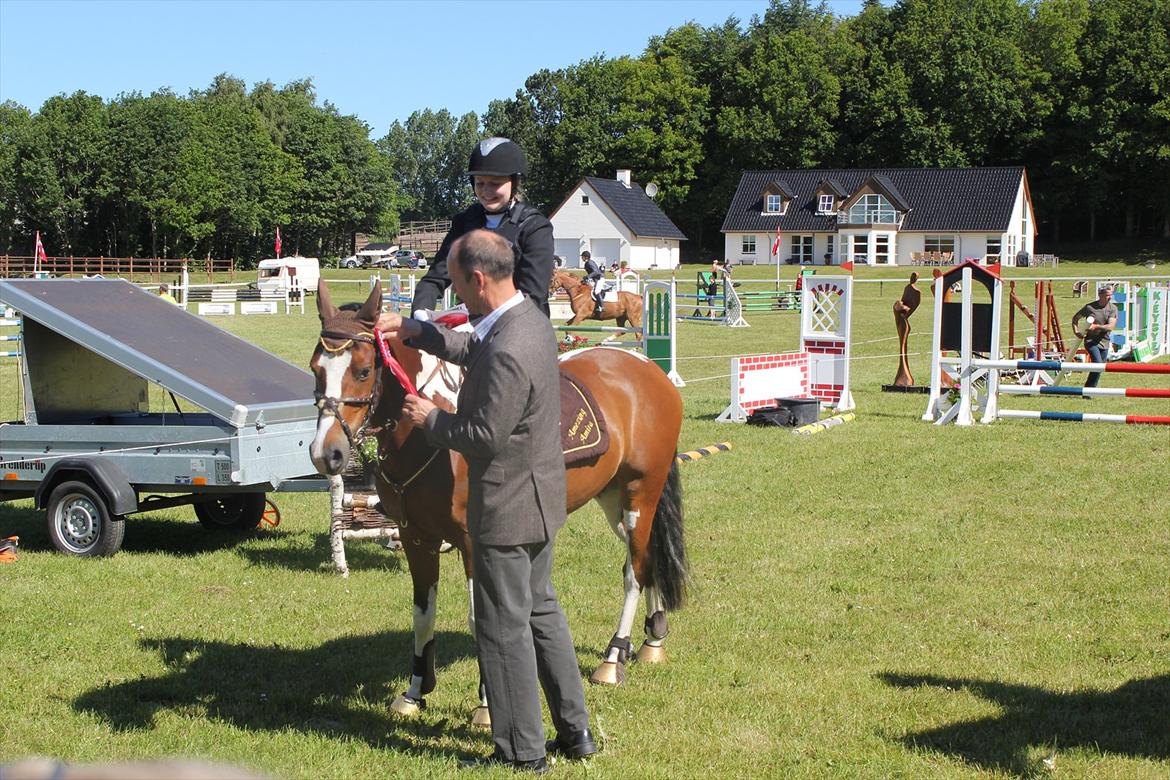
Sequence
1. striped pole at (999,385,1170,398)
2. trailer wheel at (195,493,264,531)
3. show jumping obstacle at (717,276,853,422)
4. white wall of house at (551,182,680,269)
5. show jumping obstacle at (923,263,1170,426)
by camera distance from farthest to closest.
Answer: white wall of house at (551,182,680,269) < show jumping obstacle at (717,276,853,422) < show jumping obstacle at (923,263,1170,426) < striped pole at (999,385,1170,398) < trailer wheel at (195,493,264,531)

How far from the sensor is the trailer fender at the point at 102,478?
8.26 metres

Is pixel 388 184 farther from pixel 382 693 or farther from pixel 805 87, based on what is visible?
pixel 382 693

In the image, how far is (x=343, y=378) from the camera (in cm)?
481

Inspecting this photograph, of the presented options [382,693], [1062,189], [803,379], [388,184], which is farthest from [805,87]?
[382,693]

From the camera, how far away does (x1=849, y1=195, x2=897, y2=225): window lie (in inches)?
2817

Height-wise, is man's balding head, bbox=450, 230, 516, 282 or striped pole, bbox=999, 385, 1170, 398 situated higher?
man's balding head, bbox=450, 230, 516, 282

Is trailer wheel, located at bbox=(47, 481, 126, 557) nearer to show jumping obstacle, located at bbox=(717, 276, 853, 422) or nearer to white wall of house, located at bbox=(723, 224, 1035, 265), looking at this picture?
show jumping obstacle, located at bbox=(717, 276, 853, 422)

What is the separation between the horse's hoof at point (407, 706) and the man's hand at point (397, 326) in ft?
5.95

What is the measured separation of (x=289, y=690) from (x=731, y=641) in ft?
8.11

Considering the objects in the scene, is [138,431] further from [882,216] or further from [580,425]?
[882,216]

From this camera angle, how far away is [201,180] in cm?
7494

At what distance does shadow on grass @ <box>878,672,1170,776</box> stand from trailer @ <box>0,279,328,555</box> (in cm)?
473

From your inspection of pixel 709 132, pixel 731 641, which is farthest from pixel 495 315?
pixel 709 132

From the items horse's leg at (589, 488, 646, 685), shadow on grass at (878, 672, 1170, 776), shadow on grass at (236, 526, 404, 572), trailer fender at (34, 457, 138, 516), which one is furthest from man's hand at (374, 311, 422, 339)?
trailer fender at (34, 457, 138, 516)
